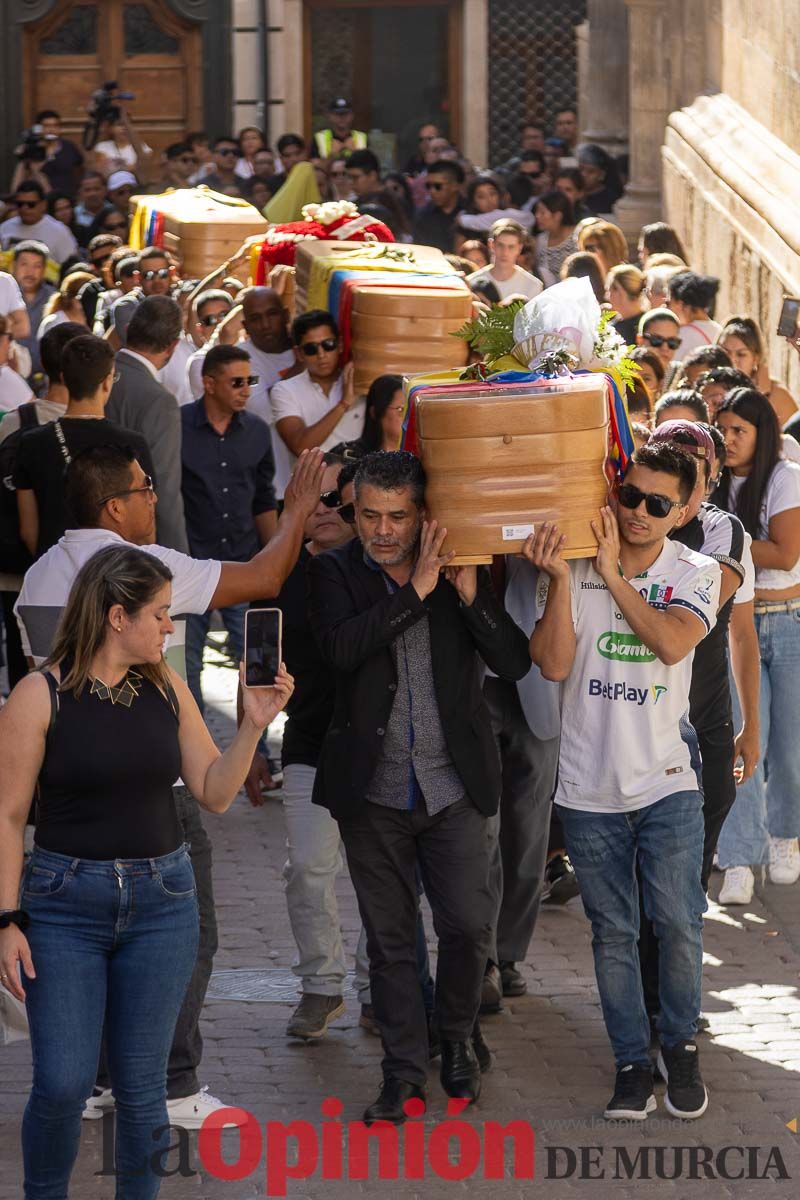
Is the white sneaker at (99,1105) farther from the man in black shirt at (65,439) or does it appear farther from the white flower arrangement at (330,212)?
the white flower arrangement at (330,212)

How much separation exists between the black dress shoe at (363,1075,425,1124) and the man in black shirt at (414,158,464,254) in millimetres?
12130

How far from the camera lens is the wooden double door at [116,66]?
26328 mm

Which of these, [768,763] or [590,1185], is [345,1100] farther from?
[768,763]

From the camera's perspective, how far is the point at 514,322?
595cm

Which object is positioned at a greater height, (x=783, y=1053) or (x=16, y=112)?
(x=16, y=112)

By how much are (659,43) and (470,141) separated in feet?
23.2

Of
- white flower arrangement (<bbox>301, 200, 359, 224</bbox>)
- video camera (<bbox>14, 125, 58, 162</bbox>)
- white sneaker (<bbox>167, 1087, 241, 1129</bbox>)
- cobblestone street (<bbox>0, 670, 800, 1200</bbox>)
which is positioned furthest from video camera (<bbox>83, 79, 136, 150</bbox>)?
white sneaker (<bbox>167, 1087, 241, 1129</bbox>)

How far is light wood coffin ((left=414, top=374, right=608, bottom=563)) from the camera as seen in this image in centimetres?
548

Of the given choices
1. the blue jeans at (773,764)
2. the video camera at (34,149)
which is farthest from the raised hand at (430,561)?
the video camera at (34,149)

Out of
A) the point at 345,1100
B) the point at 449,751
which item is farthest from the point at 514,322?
the point at 345,1100

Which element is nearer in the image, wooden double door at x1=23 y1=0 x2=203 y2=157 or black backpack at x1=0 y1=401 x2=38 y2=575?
black backpack at x1=0 y1=401 x2=38 y2=575

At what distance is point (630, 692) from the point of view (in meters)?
5.67

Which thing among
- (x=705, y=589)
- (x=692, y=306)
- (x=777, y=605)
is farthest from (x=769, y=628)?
(x=692, y=306)

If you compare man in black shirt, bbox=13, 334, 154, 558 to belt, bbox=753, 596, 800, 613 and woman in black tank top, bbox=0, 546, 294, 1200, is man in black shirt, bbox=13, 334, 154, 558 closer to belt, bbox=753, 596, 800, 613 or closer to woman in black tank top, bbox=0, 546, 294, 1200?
belt, bbox=753, 596, 800, 613
